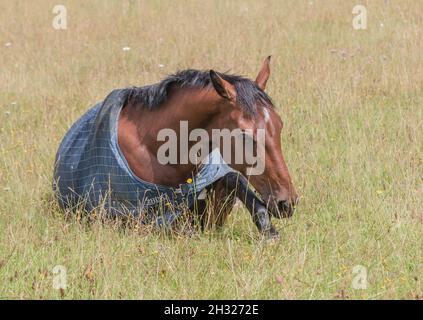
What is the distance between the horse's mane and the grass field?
860 millimetres

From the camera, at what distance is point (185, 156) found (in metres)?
4.96

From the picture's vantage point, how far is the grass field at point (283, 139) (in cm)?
431

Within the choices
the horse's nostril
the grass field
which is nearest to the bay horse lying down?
the horse's nostril

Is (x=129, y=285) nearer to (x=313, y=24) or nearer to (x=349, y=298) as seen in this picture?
(x=349, y=298)

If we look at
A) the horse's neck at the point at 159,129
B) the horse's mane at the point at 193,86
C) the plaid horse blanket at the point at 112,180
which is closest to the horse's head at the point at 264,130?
the horse's mane at the point at 193,86

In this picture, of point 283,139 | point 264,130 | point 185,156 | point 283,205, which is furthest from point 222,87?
point 283,139

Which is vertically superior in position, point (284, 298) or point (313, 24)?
point (313, 24)

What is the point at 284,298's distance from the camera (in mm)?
3959

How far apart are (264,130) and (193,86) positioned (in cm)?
64

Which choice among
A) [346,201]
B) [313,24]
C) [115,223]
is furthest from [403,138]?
[313,24]

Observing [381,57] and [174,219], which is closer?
[174,219]

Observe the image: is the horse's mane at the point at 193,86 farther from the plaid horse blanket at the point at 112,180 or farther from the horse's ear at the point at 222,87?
the plaid horse blanket at the point at 112,180

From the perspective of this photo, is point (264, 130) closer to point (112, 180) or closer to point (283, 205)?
point (283, 205)

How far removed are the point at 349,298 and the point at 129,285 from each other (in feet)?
3.86
